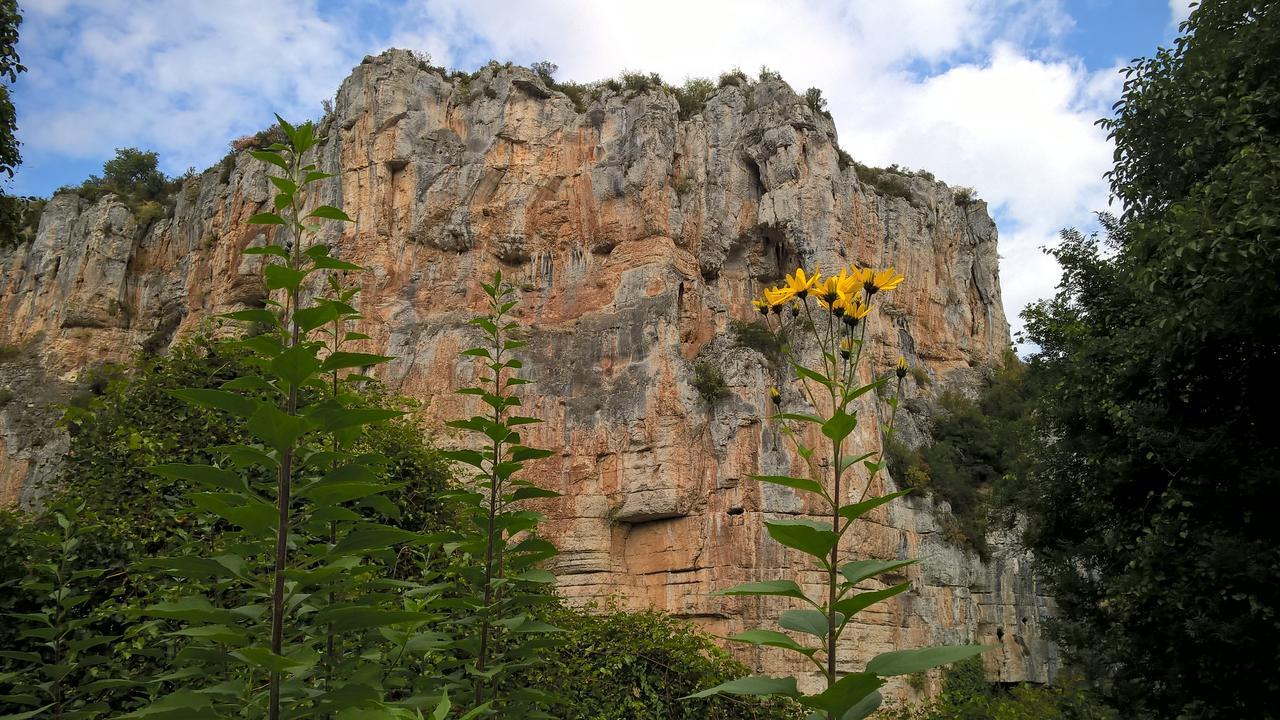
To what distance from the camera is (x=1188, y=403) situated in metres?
7.78

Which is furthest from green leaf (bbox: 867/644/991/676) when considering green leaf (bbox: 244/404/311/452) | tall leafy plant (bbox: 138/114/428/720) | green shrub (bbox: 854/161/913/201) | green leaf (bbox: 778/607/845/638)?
green shrub (bbox: 854/161/913/201)

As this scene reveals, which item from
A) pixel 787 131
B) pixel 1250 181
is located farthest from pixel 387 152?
pixel 1250 181

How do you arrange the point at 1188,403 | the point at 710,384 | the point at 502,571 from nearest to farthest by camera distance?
1. the point at 502,571
2. the point at 1188,403
3. the point at 710,384

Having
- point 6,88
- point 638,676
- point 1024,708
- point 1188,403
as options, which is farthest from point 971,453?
point 6,88

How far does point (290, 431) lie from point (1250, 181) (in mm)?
7171

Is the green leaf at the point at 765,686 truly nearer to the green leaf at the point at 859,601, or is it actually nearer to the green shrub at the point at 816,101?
the green leaf at the point at 859,601

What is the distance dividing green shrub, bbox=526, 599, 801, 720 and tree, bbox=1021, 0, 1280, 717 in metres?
3.74

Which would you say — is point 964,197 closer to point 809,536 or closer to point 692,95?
point 692,95

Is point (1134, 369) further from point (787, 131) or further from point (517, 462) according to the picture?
point (787, 131)

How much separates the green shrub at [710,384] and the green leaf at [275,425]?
22076 millimetres

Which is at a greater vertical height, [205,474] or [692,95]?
[692,95]

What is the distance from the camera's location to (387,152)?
89.0 feet

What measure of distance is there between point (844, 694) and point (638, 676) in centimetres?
816

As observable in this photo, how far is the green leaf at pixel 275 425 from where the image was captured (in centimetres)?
183
